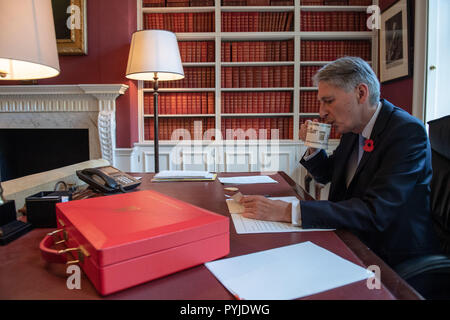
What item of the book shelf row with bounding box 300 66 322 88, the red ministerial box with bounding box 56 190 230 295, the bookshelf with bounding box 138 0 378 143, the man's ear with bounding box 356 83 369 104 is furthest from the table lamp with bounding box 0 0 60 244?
the book shelf row with bounding box 300 66 322 88

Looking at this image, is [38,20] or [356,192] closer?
[38,20]

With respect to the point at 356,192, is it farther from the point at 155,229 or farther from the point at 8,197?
the point at 8,197

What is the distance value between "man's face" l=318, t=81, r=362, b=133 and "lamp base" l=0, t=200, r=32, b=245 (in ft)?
3.29

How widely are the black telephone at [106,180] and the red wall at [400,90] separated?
7.29 feet

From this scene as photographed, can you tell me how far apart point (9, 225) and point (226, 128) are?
2477 millimetres

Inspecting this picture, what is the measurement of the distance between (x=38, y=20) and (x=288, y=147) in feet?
8.27

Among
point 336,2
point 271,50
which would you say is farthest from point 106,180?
point 336,2

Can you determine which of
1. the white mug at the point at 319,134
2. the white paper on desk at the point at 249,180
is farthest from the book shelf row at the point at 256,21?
the white mug at the point at 319,134

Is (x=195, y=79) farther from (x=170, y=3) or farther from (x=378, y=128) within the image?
(x=378, y=128)

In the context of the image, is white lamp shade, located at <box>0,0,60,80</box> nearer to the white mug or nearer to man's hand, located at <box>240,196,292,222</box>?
man's hand, located at <box>240,196,292,222</box>

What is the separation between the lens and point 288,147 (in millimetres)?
3021

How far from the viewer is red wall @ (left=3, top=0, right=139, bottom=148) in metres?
2.75

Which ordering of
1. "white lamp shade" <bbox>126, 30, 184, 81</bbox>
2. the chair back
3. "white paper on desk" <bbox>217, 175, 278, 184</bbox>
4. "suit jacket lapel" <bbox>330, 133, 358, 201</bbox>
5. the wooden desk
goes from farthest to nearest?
"white lamp shade" <bbox>126, 30, 184, 81</bbox>, "white paper on desk" <bbox>217, 175, 278, 184</bbox>, "suit jacket lapel" <bbox>330, 133, 358, 201</bbox>, the chair back, the wooden desk
